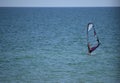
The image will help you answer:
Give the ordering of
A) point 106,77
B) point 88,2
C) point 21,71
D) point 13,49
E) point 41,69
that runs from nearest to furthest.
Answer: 1. point 88,2
2. point 106,77
3. point 21,71
4. point 41,69
5. point 13,49

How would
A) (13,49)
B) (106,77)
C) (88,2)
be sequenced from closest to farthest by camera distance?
(88,2) → (106,77) → (13,49)

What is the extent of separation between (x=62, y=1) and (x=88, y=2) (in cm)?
16

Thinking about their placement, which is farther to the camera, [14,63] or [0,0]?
[14,63]

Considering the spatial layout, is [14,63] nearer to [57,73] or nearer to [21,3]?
[57,73]

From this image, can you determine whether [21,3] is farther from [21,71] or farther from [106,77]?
[106,77]

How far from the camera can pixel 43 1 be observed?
6.13 ft

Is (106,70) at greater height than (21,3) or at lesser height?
lesser

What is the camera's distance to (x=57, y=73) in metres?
2.52

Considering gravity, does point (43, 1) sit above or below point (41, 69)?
above

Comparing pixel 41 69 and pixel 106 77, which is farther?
pixel 41 69

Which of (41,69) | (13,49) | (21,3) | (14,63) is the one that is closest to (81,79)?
(41,69)

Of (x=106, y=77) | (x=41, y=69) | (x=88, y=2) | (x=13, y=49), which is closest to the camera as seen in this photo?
(x=88, y=2)

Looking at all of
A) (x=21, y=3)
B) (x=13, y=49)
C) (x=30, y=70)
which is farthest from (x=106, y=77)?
(x=13, y=49)

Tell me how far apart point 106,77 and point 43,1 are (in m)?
0.77
